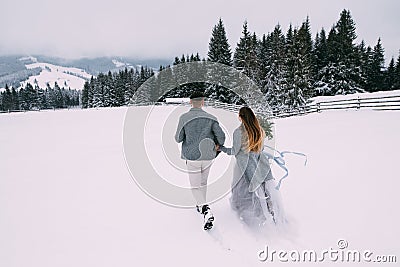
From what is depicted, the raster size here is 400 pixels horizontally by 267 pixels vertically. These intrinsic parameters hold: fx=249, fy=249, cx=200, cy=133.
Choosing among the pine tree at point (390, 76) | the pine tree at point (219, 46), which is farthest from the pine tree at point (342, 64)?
the pine tree at point (219, 46)

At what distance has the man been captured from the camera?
3342mm

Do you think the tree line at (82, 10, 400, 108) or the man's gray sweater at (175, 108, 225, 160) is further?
the tree line at (82, 10, 400, 108)

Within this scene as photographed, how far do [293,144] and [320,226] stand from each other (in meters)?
5.30

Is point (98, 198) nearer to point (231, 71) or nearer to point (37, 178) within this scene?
point (37, 178)

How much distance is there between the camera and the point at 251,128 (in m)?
3.24

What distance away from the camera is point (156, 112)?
2283 cm

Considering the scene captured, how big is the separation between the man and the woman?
0.68 feet

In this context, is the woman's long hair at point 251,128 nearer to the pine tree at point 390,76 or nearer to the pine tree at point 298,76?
the pine tree at point 298,76

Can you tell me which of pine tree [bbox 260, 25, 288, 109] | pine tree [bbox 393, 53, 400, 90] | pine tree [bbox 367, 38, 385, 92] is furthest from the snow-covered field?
pine tree [bbox 367, 38, 385, 92]

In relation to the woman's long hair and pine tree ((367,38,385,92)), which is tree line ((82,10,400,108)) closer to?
pine tree ((367,38,385,92))

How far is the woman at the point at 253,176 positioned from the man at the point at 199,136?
21 cm

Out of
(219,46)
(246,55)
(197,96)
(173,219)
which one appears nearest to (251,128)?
(197,96)

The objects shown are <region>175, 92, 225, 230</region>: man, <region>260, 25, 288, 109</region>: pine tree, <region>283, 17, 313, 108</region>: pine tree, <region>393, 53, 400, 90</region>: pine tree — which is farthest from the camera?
<region>393, 53, 400, 90</region>: pine tree

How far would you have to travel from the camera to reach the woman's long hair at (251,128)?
3221 mm
